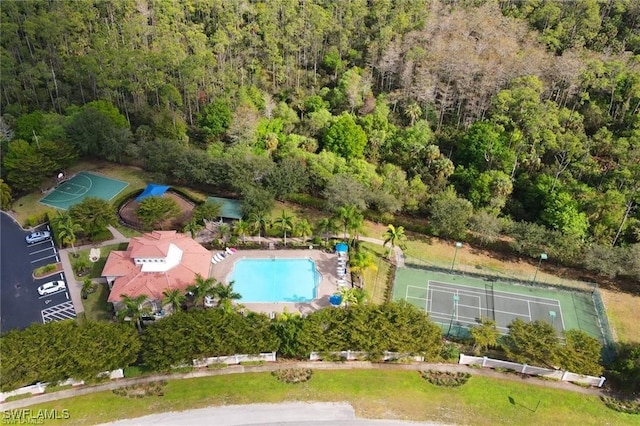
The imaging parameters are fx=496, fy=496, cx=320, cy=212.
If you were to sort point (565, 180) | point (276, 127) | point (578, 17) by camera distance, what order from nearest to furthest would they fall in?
1. point (565, 180)
2. point (276, 127)
3. point (578, 17)

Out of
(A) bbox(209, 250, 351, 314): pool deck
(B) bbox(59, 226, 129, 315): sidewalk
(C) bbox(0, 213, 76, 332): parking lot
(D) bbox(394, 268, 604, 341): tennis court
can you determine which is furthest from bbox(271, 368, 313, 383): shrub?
(C) bbox(0, 213, 76, 332): parking lot

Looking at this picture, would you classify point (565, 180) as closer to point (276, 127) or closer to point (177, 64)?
point (276, 127)

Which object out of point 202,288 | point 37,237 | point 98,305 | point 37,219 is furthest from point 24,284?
point 202,288

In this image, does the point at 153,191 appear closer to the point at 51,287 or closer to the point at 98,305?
the point at 51,287

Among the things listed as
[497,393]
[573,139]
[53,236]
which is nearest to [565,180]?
[573,139]

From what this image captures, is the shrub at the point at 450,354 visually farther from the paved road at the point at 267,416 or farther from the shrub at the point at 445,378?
the paved road at the point at 267,416
